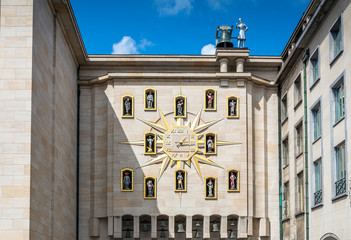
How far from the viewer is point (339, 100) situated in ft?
89.8

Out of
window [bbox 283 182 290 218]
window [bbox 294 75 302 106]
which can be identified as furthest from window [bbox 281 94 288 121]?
window [bbox 283 182 290 218]

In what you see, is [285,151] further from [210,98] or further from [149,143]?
[149,143]

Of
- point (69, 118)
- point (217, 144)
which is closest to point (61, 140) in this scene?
point (69, 118)

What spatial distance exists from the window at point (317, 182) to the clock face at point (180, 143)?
937 cm

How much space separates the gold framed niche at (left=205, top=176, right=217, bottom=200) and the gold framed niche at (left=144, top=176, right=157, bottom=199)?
9.57 feet

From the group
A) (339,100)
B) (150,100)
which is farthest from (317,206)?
(150,100)

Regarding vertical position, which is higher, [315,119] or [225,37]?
[225,37]

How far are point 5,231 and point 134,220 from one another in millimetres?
12822

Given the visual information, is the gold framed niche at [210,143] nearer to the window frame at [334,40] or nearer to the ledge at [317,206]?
the ledge at [317,206]

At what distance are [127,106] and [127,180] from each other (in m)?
4.25

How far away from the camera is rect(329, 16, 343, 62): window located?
27242 millimetres

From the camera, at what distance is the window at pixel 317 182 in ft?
97.0

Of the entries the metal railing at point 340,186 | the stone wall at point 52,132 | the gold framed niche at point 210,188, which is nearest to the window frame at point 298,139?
the gold framed niche at point 210,188

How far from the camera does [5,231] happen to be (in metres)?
25.0
